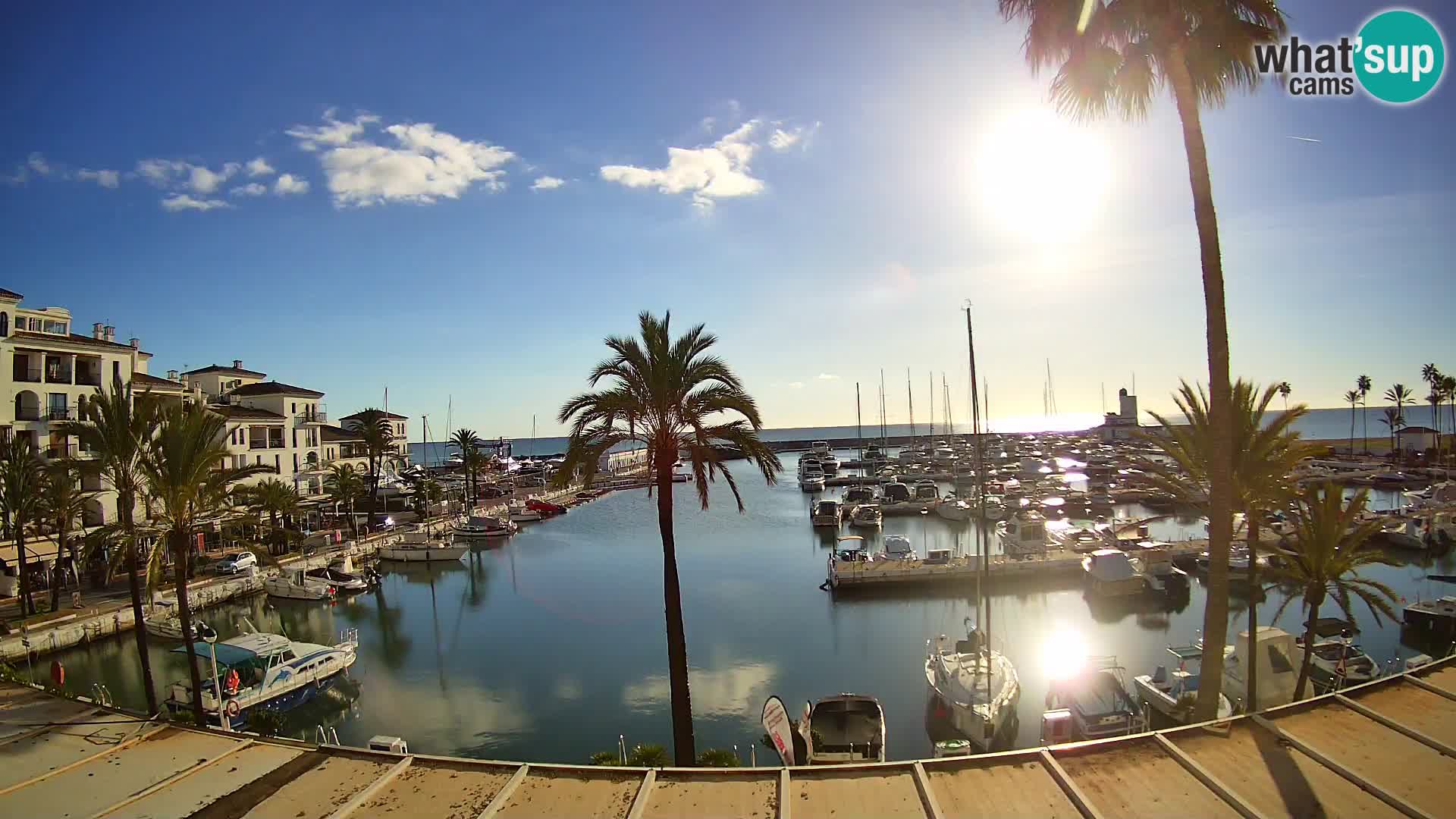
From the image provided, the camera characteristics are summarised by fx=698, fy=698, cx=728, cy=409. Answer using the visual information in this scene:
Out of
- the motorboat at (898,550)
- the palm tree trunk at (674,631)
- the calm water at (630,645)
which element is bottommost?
the calm water at (630,645)

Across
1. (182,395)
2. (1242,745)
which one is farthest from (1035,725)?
(182,395)

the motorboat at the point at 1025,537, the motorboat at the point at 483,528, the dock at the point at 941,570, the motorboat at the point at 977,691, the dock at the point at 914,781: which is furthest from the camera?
the motorboat at the point at 483,528

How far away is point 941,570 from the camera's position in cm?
4038

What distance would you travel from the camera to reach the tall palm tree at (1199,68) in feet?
34.6

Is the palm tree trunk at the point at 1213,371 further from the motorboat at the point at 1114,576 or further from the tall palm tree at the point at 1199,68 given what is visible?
the motorboat at the point at 1114,576

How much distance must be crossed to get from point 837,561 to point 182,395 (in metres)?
41.1

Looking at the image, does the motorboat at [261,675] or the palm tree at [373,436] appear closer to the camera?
the motorboat at [261,675]

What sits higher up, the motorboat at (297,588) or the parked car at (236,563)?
the parked car at (236,563)

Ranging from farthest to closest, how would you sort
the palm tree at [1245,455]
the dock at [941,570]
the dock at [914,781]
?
1. the dock at [941,570]
2. the palm tree at [1245,455]
3. the dock at [914,781]

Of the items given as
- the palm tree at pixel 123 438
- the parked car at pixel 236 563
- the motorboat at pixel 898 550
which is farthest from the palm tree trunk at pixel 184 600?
the motorboat at pixel 898 550

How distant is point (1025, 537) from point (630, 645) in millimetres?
27521

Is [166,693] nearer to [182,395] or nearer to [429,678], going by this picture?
[429,678]

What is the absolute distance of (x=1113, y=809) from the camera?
7.52 m

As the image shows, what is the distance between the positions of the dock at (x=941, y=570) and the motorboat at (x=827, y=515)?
1992cm
